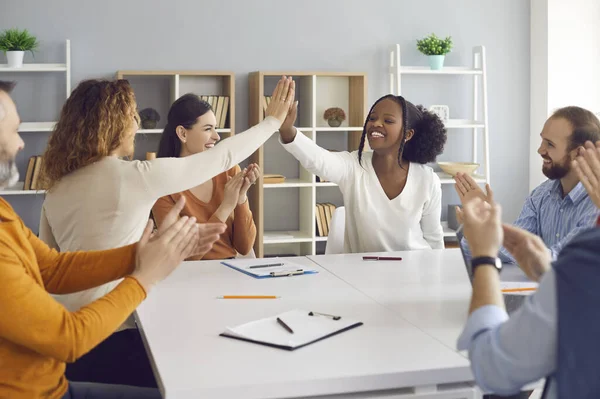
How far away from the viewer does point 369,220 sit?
132 inches

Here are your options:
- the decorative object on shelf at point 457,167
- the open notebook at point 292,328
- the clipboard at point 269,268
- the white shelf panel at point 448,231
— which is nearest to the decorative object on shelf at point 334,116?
the decorative object on shelf at point 457,167

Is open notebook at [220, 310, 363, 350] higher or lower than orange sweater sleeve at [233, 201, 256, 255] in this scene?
lower

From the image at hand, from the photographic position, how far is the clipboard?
8.54 feet

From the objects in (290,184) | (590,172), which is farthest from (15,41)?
A: (590,172)

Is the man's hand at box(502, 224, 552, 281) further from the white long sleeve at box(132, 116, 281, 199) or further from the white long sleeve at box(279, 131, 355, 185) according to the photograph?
the white long sleeve at box(279, 131, 355, 185)

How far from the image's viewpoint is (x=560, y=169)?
297 centimetres

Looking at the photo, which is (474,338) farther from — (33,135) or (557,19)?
(557,19)

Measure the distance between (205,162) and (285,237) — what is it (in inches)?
116

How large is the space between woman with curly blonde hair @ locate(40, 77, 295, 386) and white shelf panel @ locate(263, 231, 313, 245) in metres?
2.97

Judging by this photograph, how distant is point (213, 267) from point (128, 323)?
1.48 feet

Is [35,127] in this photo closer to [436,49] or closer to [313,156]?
[313,156]

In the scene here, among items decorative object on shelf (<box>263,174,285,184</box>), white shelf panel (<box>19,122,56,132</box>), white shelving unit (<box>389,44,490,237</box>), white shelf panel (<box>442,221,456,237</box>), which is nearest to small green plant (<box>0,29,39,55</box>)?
white shelf panel (<box>19,122,56,132</box>)

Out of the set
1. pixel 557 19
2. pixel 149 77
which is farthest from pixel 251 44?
pixel 557 19

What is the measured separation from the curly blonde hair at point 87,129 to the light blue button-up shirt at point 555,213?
1435 mm
